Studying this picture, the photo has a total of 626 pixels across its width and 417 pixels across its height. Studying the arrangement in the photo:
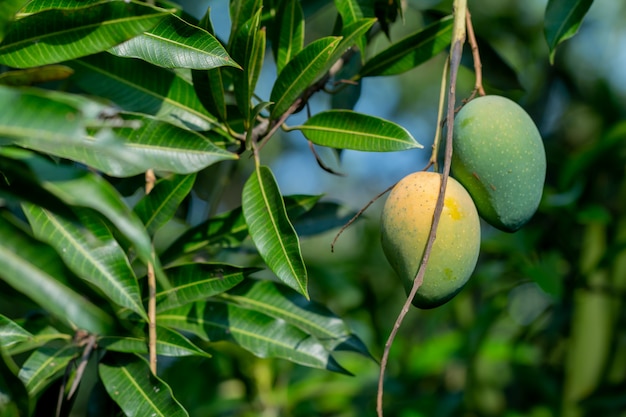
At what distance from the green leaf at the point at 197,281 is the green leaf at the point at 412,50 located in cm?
37

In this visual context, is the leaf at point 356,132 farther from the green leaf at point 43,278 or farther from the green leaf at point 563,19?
the green leaf at point 43,278

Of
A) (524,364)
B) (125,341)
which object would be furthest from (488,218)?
(524,364)

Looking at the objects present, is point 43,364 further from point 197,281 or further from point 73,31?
point 73,31

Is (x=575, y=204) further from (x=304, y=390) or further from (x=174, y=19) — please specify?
(x=174, y=19)

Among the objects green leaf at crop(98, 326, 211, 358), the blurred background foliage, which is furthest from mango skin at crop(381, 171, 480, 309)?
the blurred background foliage

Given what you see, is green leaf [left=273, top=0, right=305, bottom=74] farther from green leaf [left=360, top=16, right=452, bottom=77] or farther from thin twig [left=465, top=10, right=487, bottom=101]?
thin twig [left=465, top=10, right=487, bottom=101]

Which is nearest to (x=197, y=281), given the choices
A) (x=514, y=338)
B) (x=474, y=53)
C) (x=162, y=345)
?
(x=162, y=345)

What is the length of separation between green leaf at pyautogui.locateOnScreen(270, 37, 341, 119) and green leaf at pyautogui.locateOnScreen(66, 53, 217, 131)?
0.10 m

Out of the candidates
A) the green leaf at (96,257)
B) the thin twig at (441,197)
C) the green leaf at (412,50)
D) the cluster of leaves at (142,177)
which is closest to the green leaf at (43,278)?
the cluster of leaves at (142,177)

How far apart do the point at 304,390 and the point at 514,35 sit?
1.41 metres

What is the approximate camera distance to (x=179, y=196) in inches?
33.9

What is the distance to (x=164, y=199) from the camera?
0.86 metres

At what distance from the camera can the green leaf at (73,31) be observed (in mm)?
591

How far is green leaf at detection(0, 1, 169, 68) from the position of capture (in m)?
0.59
